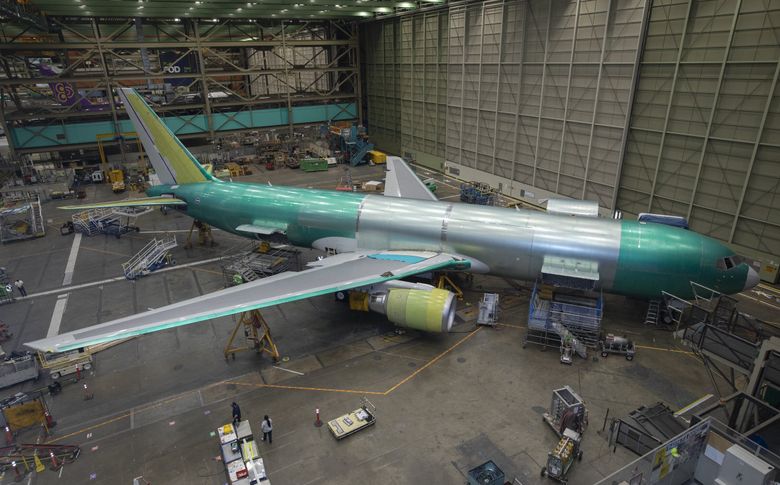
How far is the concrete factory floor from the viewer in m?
14.6

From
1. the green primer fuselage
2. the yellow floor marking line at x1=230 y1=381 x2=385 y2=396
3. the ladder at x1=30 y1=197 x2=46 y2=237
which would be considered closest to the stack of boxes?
the yellow floor marking line at x1=230 y1=381 x2=385 y2=396

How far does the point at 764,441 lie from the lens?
42.4ft

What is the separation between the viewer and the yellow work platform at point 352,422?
612 inches

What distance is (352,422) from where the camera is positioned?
52.2ft

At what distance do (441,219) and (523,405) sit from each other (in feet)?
32.5

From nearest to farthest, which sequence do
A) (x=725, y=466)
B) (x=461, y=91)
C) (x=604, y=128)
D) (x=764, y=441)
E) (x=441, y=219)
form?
(x=725, y=466)
(x=764, y=441)
(x=441, y=219)
(x=604, y=128)
(x=461, y=91)

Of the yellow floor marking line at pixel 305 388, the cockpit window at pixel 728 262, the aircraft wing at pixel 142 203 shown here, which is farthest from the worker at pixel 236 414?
the cockpit window at pixel 728 262

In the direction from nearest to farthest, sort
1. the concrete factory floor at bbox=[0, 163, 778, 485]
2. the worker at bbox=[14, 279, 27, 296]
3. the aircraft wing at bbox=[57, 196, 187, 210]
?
the concrete factory floor at bbox=[0, 163, 778, 485] → the worker at bbox=[14, 279, 27, 296] → the aircraft wing at bbox=[57, 196, 187, 210]

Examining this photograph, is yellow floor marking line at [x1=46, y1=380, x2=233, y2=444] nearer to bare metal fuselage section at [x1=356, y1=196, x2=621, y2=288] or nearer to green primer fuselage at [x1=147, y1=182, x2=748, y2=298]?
green primer fuselage at [x1=147, y1=182, x2=748, y2=298]

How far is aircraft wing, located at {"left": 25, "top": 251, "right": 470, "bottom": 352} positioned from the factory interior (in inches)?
4.5

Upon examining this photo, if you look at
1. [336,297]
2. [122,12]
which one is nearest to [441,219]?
[336,297]

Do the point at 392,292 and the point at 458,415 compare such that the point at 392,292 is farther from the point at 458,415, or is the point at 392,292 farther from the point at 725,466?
the point at 725,466

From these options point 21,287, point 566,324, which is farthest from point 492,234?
point 21,287

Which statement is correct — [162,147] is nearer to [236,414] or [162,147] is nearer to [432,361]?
[236,414]
